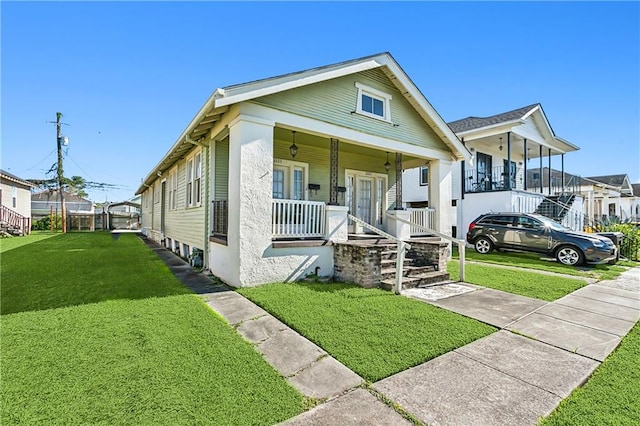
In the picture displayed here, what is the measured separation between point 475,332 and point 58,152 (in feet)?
112

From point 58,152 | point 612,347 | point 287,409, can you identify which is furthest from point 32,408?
point 58,152

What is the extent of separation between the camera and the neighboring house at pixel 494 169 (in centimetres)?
1456

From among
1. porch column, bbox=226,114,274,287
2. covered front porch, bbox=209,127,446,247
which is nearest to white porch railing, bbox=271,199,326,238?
covered front porch, bbox=209,127,446,247

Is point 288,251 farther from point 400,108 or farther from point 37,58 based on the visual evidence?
point 37,58

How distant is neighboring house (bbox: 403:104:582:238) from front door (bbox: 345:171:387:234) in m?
4.16

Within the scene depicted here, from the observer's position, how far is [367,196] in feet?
37.6

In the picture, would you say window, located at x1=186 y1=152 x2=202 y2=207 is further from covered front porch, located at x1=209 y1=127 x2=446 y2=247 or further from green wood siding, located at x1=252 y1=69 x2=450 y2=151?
green wood siding, located at x1=252 y1=69 x2=450 y2=151

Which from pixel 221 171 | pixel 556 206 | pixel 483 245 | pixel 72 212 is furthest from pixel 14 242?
pixel 556 206

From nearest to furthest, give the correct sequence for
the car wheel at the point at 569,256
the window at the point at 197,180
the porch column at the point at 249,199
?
the porch column at the point at 249,199
the window at the point at 197,180
the car wheel at the point at 569,256

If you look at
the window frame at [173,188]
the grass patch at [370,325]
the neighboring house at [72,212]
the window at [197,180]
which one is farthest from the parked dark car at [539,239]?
the neighboring house at [72,212]

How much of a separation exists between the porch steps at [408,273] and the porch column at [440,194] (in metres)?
3.11

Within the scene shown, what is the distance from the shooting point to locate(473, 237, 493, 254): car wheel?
40.3 ft

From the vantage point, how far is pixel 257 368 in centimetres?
298

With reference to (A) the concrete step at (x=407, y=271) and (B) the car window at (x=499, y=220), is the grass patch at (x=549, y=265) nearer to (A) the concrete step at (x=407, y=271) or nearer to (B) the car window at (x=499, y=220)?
(B) the car window at (x=499, y=220)
